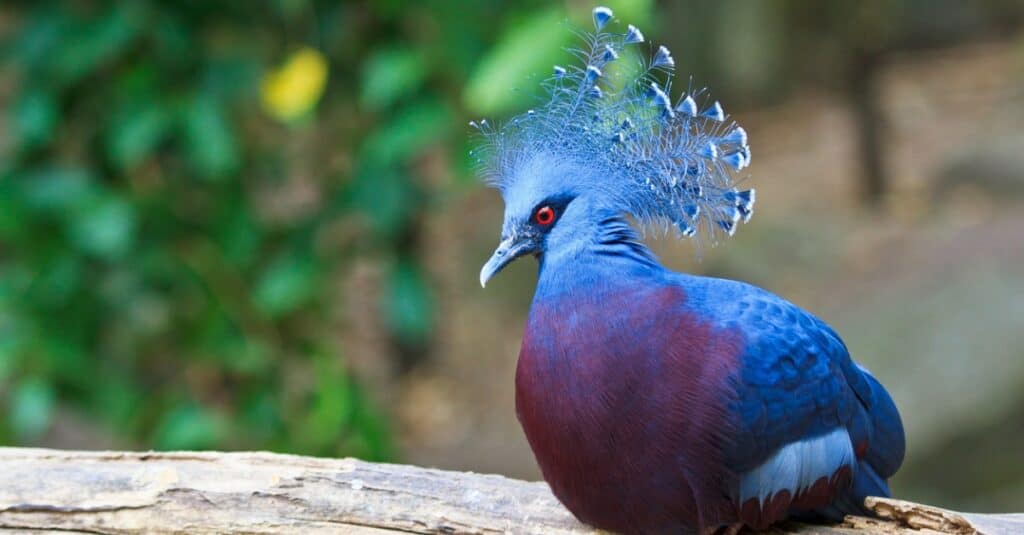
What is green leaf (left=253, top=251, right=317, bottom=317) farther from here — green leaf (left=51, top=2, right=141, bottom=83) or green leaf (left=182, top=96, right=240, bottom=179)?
green leaf (left=51, top=2, right=141, bottom=83)

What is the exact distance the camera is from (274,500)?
6.59ft

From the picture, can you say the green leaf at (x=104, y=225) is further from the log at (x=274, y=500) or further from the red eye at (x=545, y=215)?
the red eye at (x=545, y=215)

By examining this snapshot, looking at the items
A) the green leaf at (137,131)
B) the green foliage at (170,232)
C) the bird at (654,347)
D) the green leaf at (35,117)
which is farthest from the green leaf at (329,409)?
→ the bird at (654,347)

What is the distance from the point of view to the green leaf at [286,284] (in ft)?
10.5

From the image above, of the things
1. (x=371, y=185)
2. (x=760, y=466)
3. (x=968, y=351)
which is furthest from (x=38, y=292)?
(x=968, y=351)

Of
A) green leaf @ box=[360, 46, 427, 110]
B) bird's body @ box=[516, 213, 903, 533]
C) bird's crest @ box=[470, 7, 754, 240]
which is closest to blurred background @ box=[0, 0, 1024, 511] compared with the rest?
green leaf @ box=[360, 46, 427, 110]

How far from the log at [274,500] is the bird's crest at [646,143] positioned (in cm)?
58

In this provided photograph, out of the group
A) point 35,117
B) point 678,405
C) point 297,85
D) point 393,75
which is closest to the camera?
point 678,405

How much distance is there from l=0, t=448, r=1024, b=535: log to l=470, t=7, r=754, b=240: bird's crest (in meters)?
0.58

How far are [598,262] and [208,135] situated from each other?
5.76 ft

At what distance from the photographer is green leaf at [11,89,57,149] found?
3.28 metres

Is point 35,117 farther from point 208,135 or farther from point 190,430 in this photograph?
point 190,430

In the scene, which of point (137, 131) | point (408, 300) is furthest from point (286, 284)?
point (137, 131)

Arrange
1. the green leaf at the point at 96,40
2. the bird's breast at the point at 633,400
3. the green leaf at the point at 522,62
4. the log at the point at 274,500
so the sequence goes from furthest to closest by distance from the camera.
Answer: the green leaf at the point at 96,40 < the green leaf at the point at 522,62 < the log at the point at 274,500 < the bird's breast at the point at 633,400
